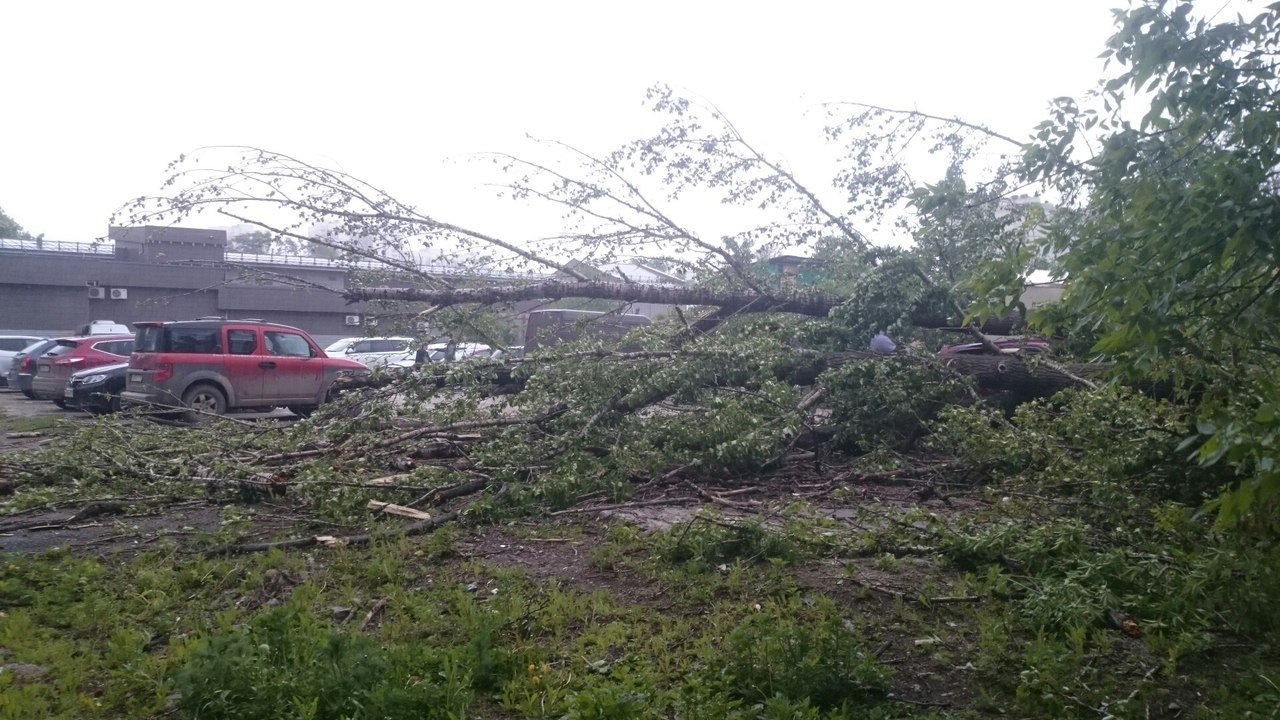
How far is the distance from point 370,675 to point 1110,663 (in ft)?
10.5

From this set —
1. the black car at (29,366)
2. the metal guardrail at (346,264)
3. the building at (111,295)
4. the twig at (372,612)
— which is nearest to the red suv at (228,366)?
the metal guardrail at (346,264)

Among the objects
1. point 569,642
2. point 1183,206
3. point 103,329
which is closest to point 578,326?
point 569,642

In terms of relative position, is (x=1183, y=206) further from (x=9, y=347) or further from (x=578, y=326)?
(x=9, y=347)

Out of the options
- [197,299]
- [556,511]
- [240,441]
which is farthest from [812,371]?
[197,299]

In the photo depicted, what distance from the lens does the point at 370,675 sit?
4043mm

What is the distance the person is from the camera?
10.3 metres

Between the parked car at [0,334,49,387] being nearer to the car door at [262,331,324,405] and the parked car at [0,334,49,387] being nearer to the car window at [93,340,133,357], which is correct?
the car window at [93,340,133,357]

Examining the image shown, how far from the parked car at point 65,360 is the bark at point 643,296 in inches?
380

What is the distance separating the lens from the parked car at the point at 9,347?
23375 mm

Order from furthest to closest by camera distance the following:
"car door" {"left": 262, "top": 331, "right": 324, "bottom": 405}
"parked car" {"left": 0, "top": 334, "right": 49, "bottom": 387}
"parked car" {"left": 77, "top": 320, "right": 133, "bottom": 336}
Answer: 1. "parked car" {"left": 0, "top": 334, "right": 49, "bottom": 387}
2. "parked car" {"left": 77, "top": 320, "right": 133, "bottom": 336}
3. "car door" {"left": 262, "top": 331, "right": 324, "bottom": 405}

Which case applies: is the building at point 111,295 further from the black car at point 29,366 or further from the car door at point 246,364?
the car door at point 246,364

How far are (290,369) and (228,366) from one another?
38.6 inches

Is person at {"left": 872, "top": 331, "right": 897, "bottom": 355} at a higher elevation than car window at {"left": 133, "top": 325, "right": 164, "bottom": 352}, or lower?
higher

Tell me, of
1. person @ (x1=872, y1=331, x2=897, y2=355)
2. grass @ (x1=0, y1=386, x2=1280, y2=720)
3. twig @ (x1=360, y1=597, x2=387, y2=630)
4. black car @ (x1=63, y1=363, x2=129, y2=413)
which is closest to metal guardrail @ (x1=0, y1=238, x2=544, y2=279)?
black car @ (x1=63, y1=363, x2=129, y2=413)
